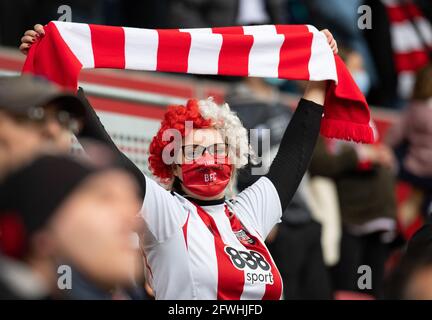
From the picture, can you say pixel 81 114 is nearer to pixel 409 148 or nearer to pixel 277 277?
pixel 277 277

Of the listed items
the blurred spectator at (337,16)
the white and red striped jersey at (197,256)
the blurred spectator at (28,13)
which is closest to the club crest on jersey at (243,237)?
the white and red striped jersey at (197,256)

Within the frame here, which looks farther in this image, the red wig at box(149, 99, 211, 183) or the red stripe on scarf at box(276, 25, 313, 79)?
the red stripe on scarf at box(276, 25, 313, 79)

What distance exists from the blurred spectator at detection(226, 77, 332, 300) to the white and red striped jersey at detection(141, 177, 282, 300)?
224cm

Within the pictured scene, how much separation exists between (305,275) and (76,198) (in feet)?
15.1

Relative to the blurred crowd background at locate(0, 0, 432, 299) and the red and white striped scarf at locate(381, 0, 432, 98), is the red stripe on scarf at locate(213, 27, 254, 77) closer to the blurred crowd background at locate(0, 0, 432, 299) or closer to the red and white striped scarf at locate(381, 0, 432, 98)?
the blurred crowd background at locate(0, 0, 432, 299)

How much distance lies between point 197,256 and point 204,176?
33 cm

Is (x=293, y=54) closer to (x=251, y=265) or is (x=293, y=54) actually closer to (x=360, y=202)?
(x=251, y=265)

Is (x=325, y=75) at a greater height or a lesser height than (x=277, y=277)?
greater

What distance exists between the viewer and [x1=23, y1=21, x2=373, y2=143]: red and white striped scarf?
16.4 feet

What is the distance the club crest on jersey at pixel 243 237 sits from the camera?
4855 millimetres

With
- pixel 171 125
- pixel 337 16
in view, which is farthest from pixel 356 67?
pixel 171 125

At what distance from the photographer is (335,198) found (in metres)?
8.26

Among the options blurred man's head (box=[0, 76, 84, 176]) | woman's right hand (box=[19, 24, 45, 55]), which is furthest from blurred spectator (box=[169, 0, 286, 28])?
blurred man's head (box=[0, 76, 84, 176])
